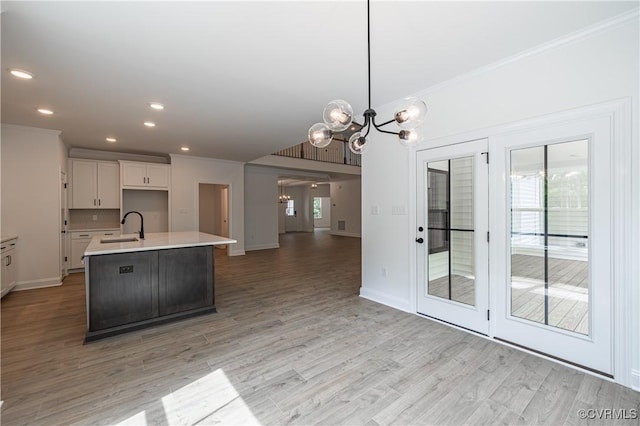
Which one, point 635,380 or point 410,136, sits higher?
point 410,136

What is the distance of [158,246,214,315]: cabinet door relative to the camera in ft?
11.0

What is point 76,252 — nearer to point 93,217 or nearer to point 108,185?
point 93,217

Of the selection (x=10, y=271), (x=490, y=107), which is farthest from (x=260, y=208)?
(x=490, y=107)

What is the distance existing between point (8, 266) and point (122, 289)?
9.25 ft

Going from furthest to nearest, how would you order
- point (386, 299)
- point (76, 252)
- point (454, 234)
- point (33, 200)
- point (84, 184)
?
point (84, 184)
point (76, 252)
point (33, 200)
point (386, 299)
point (454, 234)

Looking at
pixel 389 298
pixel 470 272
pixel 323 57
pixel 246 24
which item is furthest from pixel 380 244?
pixel 246 24

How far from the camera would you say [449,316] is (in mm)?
3180

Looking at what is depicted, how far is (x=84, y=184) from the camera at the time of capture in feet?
19.8

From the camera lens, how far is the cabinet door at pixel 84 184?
593cm

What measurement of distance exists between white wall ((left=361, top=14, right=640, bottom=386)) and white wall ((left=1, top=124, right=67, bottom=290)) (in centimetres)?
538

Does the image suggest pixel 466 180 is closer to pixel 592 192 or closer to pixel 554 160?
pixel 554 160

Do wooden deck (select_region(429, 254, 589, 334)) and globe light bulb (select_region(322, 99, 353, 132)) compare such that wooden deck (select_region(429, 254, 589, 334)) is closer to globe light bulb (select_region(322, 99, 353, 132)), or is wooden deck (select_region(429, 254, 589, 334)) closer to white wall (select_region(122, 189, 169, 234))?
globe light bulb (select_region(322, 99, 353, 132))

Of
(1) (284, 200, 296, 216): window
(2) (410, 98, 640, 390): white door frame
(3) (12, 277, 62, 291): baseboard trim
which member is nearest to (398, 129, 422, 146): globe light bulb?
(2) (410, 98, 640, 390): white door frame

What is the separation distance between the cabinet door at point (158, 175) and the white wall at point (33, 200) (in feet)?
5.94
